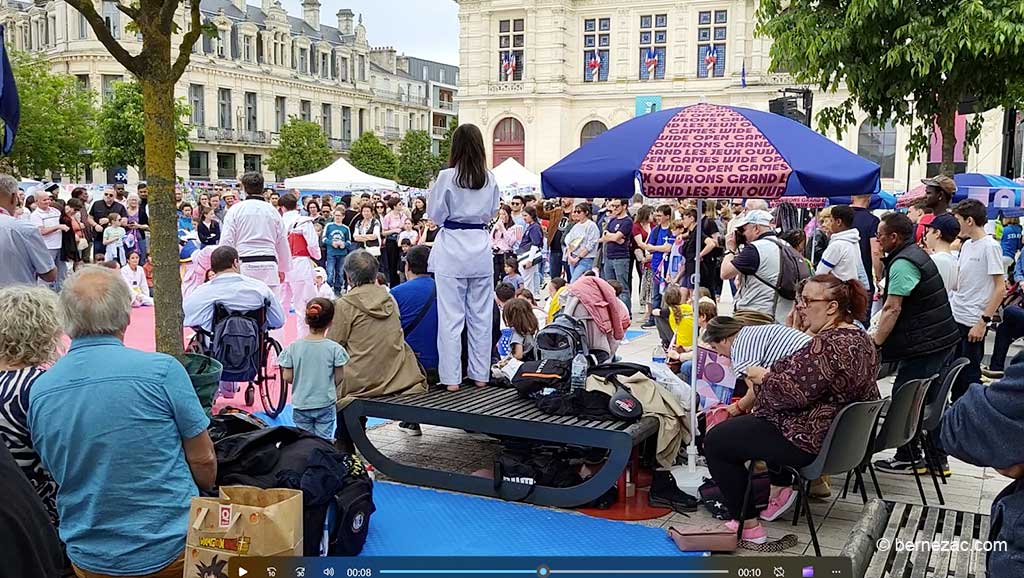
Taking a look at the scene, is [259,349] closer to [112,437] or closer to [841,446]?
[112,437]

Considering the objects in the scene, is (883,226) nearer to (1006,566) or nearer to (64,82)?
(1006,566)

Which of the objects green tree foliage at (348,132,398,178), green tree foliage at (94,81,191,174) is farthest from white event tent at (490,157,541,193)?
green tree foliage at (348,132,398,178)

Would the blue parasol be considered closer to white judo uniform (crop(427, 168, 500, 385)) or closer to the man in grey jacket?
white judo uniform (crop(427, 168, 500, 385))

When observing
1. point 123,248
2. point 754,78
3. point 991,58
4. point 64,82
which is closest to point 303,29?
point 64,82

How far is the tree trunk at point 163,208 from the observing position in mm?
5012

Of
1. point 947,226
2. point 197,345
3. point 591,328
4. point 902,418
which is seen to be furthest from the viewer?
point 197,345

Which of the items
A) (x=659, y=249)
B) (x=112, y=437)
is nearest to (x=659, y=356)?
(x=659, y=249)

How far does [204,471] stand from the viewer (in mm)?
3303

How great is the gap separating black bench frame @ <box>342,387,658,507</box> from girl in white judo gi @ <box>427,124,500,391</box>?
258 millimetres

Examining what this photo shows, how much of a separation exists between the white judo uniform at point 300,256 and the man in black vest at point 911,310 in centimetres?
629

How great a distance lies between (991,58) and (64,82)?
1580 inches

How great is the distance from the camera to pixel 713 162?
4.81 meters

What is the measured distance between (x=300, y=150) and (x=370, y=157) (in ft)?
19.0

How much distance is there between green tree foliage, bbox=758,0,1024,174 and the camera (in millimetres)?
9750
